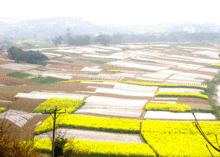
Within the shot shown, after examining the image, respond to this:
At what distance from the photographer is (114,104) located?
1382 inches

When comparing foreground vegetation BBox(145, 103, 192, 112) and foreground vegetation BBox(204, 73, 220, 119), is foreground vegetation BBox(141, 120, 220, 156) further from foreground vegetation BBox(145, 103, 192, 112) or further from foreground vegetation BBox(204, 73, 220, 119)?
foreground vegetation BBox(204, 73, 220, 119)

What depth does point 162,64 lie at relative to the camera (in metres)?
64.6

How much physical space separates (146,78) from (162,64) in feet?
48.5

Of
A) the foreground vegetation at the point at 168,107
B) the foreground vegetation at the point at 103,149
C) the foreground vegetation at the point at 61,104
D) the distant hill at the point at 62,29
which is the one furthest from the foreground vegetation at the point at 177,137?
the distant hill at the point at 62,29

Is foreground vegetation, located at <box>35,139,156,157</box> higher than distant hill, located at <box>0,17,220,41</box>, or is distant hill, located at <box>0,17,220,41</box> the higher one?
distant hill, located at <box>0,17,220,41</box>

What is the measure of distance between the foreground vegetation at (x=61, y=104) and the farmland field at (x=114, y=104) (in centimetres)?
7

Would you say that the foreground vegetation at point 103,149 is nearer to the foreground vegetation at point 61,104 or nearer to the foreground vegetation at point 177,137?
the foreground vegetation at point 177,137

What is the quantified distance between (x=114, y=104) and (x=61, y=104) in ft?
14.2

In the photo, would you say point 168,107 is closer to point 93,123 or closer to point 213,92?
point 93,123

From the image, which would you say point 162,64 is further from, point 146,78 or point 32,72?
point 32,72

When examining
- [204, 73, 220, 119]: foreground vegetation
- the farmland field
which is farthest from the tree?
[204, 73, 220, 119]: foreground vegetation

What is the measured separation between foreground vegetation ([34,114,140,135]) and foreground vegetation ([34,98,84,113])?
7.88 ft

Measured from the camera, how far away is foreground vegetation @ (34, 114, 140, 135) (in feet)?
87.9

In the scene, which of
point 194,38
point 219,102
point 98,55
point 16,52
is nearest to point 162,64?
point 98,55
